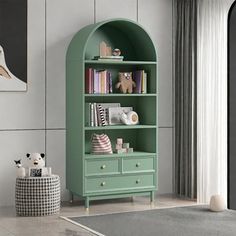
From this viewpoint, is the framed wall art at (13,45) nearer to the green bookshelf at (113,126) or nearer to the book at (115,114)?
the green bookshelf at (113,126)

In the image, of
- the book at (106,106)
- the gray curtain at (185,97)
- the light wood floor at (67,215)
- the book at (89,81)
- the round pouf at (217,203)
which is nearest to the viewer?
the light wood floor at (67,215)

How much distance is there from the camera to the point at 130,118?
6441 mm

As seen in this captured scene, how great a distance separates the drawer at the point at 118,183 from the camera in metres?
6.05

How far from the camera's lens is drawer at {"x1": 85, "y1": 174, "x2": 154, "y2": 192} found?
605 centimetres

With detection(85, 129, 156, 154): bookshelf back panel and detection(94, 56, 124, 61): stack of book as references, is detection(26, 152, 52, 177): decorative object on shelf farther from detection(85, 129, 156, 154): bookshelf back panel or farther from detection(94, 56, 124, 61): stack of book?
detection(94, 56, 124, 61): stack of book

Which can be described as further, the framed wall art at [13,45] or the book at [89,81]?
the book at [89,81]

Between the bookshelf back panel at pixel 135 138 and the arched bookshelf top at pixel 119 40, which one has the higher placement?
the arched bookshelf top at pixel 119 40

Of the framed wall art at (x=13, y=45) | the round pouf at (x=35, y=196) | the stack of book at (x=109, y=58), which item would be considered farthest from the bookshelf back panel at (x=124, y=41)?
the round pouf at (x=35, y=196)

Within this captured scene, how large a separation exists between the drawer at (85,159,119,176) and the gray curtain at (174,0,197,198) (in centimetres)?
96

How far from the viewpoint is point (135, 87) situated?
256 inches

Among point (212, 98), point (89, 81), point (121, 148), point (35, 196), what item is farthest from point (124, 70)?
point (35, 196)

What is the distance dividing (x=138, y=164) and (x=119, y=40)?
139 centimetres

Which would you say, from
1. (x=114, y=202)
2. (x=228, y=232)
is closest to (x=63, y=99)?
(x=114, y=202)

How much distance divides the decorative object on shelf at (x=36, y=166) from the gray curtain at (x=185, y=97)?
1656 millimetres
